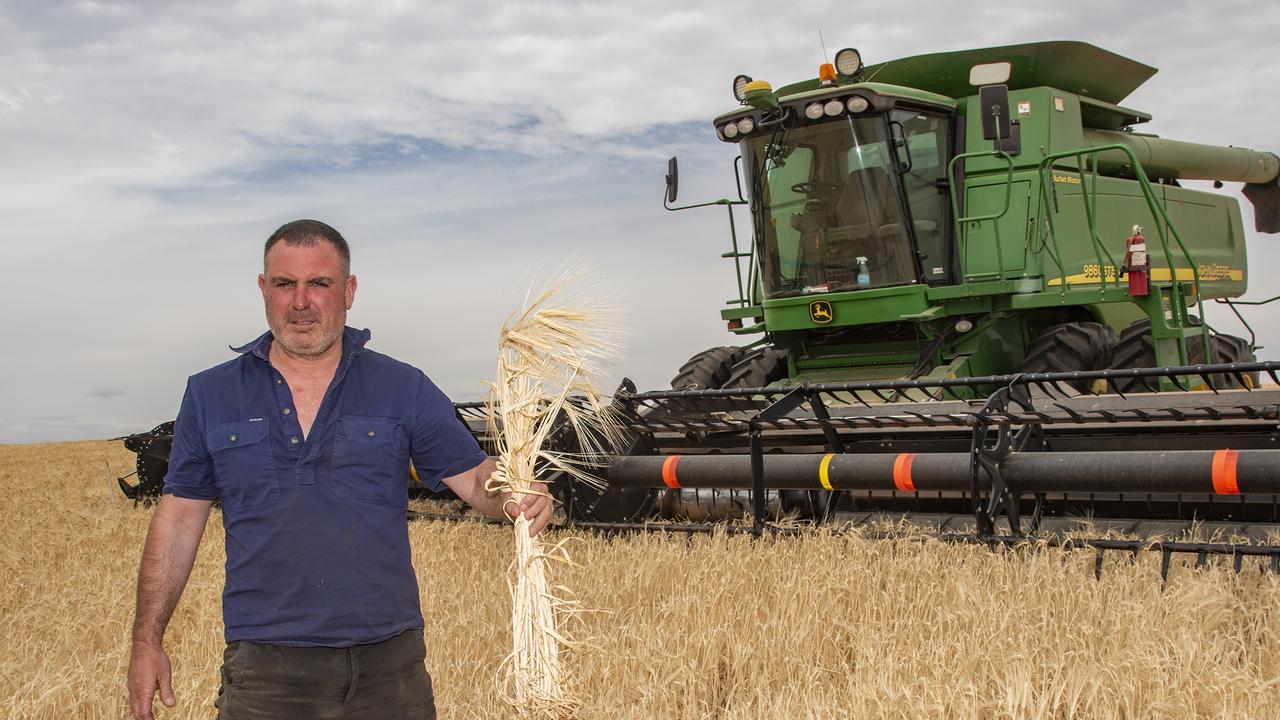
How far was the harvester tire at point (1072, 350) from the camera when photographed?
24.8 ft

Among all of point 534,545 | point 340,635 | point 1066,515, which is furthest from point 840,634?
point 1066,515

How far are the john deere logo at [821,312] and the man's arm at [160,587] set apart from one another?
5.82 meters

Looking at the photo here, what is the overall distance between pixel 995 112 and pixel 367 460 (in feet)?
18.2

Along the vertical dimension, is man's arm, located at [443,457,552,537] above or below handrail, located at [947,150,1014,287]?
below

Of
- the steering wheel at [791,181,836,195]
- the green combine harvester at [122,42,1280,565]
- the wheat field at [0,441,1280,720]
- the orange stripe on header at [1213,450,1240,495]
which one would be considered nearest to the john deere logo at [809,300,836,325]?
the green combine harvester at [122,42,1280,565]

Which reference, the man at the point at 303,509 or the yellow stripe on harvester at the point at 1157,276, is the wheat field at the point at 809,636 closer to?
the man at the point at 303,509

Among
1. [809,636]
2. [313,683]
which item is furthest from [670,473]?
[313,683]

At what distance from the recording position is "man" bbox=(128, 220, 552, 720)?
2.36 metres

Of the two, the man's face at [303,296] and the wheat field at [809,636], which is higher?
the man's face at [303,296]

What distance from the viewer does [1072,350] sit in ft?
24.9

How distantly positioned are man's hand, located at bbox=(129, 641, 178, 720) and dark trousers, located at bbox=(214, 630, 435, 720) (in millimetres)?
139

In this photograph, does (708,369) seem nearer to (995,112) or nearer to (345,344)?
(995,112)

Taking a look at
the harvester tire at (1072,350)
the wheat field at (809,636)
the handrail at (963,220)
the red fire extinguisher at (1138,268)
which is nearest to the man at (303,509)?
the wheat field at (809,636)

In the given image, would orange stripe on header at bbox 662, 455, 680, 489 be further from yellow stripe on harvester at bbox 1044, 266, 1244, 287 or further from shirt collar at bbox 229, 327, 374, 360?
yellow stripe on harvester at bbox 1044, 266, 1244, 287
